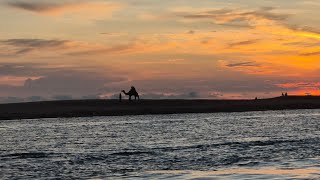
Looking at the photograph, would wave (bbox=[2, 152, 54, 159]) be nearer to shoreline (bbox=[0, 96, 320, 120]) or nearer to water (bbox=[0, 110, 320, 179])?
water (bbox=[0, 110, 320, 179])

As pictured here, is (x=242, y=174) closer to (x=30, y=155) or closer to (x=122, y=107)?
(x=30, y=155)

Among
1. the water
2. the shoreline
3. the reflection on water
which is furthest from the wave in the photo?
the shoreline

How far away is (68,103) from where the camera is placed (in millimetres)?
79875

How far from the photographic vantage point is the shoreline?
65062 millimetres

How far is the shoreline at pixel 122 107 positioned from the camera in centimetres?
6506

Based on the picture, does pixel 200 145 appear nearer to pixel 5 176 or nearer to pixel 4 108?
pixel 5 176

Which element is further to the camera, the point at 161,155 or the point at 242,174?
the point at 161,155

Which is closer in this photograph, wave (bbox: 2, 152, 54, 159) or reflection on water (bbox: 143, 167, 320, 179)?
reflection on water (bbox: 143, 167, 320, 179)

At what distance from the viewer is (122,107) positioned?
7081cm

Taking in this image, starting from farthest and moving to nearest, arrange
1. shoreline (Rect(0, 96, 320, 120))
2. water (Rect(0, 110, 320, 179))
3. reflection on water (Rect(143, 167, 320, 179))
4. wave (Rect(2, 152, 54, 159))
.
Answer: shoreline (Rect(0, 96, 320, 120)), wave (Rect(2, 152, 54, 159)), water (Rect(0, 110, 320, 179)), reflection on water (Rect(143, 167, 320, 179))

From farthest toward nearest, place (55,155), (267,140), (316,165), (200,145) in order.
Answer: (267,140) → (200,145) → (55,155) → (316,165)

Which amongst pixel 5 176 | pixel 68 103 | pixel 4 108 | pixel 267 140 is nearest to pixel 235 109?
pixel 68 103

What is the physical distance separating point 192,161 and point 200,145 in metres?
5.93

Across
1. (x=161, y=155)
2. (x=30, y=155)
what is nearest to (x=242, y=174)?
(x=161, y=155)
